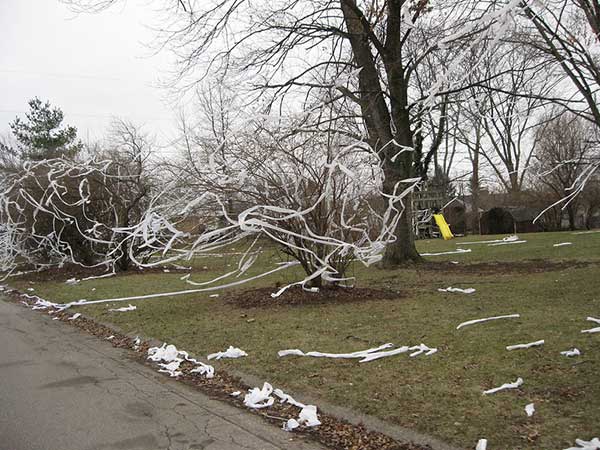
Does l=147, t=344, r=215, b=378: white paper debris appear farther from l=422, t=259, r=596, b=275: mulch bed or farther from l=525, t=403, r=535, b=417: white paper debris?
l=422, t=259, r=596, b=275: mulch bed

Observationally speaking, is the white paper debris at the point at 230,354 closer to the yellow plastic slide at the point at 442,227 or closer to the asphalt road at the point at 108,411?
the asphalt road at the point at 108,411

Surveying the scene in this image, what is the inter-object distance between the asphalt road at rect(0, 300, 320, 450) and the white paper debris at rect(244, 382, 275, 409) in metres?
0.12

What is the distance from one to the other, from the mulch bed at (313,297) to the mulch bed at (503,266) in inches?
133

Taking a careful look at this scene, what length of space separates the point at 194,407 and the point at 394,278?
8.02 m

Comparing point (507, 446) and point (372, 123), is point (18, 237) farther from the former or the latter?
point (507, 446)

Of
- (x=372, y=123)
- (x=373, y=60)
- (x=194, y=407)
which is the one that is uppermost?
(x=373, y=60)

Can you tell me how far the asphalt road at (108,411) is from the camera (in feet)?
13.3

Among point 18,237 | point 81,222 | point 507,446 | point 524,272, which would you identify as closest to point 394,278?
point 524,272

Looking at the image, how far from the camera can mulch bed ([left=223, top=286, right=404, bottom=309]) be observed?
929cm

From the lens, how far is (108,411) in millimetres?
4773

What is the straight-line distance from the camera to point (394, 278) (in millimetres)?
12234

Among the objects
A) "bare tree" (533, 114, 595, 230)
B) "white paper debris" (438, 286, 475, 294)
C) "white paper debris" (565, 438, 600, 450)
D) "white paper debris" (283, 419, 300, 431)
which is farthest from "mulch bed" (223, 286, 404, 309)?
"bare tree" (533, 114, 595, 230)

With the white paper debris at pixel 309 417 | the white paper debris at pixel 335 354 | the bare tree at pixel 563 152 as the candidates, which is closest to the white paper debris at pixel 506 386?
the white paper debris at pixel 309 417

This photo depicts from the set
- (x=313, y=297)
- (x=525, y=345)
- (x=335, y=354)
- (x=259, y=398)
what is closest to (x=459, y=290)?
(x=313, y=297)
